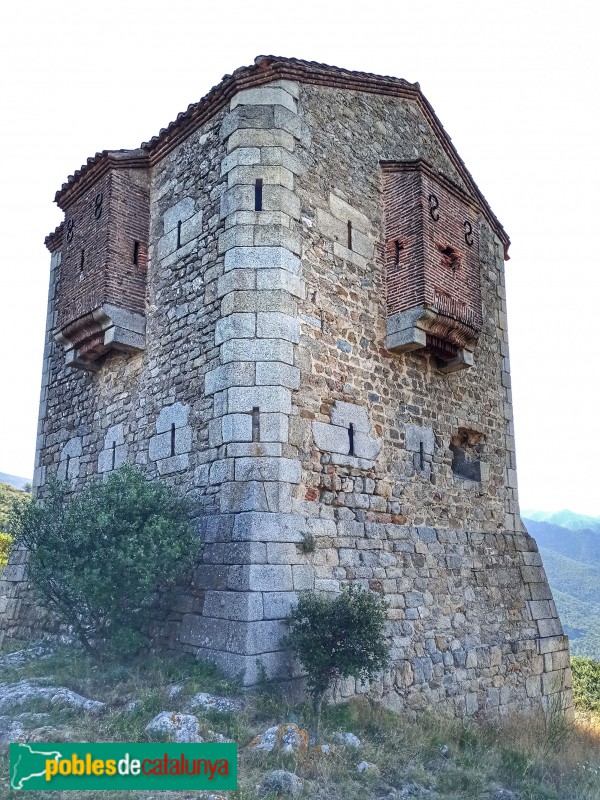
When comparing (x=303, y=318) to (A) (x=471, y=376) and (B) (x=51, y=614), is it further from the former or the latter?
(B) (x=51, y=614)

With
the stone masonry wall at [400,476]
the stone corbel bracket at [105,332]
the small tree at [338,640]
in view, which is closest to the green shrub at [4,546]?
the stone corbel bracket at [105,332]

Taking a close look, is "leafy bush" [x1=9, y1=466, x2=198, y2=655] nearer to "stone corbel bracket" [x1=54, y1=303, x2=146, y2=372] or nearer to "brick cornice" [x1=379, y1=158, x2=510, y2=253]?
"stone corbel bracket" [x1=54, y1=303, x2=146, y2=372]

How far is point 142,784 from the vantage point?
4.83 metres

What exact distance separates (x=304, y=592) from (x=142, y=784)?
2.40 metres

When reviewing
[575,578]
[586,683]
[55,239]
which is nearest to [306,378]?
[55,239]

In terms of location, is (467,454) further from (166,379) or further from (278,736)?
(278,736)

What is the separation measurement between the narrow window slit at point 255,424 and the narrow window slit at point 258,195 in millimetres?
2374

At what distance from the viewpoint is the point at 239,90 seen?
8266 mm

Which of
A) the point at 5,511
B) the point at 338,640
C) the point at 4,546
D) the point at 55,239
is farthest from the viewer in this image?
the point at 5,511

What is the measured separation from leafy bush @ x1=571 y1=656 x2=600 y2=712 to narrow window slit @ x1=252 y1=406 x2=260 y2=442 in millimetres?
10075

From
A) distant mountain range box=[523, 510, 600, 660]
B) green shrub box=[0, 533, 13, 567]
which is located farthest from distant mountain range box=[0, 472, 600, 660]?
green shrub box=[0, 533, 13, 567]

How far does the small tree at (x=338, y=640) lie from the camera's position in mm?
6219

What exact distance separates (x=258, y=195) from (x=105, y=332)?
8.90ft

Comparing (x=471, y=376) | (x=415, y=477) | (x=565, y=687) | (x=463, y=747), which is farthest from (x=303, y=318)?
(x=565, y=687)
